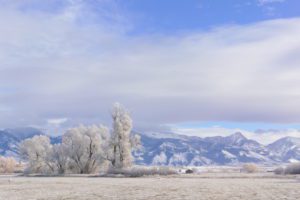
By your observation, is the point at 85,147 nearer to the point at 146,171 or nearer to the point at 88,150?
the point at 88,150

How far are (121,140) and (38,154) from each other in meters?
32.6

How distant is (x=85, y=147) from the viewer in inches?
4601

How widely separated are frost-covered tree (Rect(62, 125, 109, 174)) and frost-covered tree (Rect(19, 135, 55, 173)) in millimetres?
7158

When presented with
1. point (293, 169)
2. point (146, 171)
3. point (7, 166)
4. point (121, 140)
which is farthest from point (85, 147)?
point (7, 166)

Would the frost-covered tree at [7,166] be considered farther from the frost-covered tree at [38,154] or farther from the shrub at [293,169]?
the shrub at [293,169]

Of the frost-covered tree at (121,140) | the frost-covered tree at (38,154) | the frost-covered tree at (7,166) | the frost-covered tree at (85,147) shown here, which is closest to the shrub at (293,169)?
the frost-covered tree at (121,140)

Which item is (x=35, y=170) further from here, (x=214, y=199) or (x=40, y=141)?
(x=214, y=199)

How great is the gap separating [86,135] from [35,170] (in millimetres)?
19515

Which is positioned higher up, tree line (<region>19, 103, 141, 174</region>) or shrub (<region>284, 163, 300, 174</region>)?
tree line (<region>19, 103, 141, 174</region>)

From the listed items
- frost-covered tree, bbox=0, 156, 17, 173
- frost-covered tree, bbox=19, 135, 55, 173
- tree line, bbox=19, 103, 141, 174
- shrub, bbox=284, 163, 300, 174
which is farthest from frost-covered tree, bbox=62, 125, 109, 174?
frost-covered tree, bbox=0, 156, 17, 173

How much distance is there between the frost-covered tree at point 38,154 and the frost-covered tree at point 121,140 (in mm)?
22679

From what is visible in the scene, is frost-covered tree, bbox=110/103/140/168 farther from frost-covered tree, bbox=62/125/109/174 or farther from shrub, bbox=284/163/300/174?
shrub, bbox=284/163/300/174

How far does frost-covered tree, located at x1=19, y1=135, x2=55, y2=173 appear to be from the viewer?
411 ft

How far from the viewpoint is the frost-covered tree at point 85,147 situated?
383ft
